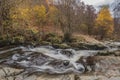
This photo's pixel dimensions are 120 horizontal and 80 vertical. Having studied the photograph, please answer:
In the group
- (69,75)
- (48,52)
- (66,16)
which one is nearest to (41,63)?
(69,75)

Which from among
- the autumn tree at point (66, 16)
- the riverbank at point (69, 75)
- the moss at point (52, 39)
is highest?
the autumn tree at point (66, 16)

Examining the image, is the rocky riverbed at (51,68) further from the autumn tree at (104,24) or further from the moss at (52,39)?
the autumn tree at (104,24)

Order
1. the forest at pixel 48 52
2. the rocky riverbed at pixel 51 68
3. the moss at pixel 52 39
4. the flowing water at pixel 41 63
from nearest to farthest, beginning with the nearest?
the rocky riverbed at pixel 51 68 → the forest at pixel 48 52 → the flowing water at pixel 41 63 → the moss at pixel 52 39

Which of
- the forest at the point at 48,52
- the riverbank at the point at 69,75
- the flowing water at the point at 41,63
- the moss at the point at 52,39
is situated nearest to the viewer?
the riverbank at the point at 69,75

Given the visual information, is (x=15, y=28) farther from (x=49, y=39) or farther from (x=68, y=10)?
(x=68, y=10)

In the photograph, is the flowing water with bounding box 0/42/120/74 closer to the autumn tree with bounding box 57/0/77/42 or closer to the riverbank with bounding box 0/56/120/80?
the riverbank with bounding box 0/56/120/80

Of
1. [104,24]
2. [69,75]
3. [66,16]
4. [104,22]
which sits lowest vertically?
[69,75]

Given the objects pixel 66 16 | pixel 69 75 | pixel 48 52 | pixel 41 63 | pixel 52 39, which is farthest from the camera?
pixel 66 16

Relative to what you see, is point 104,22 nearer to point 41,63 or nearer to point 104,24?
point 104,24

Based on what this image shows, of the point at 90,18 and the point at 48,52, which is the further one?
the point at 90,18

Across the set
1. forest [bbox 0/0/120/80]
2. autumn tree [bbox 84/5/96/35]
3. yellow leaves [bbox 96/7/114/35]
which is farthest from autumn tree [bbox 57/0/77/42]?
autumn tree [bbox 84/5/96/35]

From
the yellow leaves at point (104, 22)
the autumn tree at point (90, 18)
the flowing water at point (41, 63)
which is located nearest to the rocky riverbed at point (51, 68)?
the flowing water at point (41, 63)

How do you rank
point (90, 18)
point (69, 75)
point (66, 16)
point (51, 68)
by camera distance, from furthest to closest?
point (90, 18), point (66, 16), point (51, 68), point (69, 75)

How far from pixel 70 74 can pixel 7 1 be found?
416 inches
